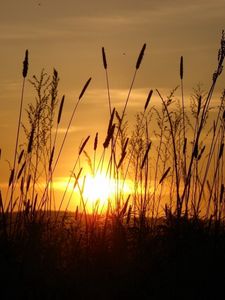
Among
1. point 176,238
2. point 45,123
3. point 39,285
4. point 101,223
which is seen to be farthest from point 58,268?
point 45,123

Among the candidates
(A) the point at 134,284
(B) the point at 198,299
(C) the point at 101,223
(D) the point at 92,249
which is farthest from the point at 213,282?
(C) the point at 101,223

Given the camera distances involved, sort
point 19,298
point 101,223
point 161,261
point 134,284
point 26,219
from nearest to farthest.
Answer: point 19,298 → point 134,284 → point 161,261 → point 26,219 → point 101,223

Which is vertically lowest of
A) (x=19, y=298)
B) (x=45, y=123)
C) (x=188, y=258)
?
(x=19, y=298)

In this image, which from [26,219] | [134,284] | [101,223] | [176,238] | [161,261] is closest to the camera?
[134,284]

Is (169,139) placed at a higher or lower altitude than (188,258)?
higher

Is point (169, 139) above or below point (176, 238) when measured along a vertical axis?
above

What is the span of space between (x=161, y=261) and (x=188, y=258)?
16 cm

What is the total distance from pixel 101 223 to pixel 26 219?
63 cm

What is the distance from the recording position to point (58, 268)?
11.9ft

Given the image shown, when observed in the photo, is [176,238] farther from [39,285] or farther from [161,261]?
[39,285]

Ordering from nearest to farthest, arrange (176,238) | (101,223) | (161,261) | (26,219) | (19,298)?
(19,298) → (161,261) → (176,238) → (26,219) → (101,223)

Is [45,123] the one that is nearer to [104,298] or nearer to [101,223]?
[101,223]

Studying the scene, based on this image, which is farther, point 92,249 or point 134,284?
point 92,249

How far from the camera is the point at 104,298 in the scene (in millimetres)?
3328
